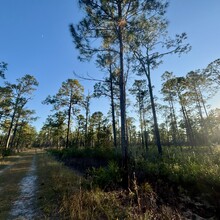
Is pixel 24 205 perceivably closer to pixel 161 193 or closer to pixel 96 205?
pixel 96 205

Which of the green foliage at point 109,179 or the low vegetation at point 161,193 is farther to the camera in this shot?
the green foliage at point 109,179

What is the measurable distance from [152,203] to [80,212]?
5.81 feet

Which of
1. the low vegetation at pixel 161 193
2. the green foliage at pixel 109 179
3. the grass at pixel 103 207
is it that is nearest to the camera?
the grass at pixel 103 207

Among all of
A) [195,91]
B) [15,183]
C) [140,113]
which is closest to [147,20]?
[15,183]

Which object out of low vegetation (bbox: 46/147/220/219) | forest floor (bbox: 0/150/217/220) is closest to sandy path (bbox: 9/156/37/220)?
forest floor (bbox: 0/150/217/220)

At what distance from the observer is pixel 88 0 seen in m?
7.06

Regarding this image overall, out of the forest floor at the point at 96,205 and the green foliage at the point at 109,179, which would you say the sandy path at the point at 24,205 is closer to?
the forest floor at the point at 96,205

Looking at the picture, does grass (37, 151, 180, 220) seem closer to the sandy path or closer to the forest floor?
the forest floor

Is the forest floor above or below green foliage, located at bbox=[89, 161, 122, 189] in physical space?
below

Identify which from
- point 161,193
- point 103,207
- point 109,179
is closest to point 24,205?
point 103,207

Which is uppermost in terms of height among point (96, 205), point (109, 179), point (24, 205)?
point (109, 179)

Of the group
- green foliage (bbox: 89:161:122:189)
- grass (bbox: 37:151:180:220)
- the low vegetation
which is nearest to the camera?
grass (bbox: 37:151:180:220)

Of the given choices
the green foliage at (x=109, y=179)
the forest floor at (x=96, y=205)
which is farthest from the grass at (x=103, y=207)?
the green foliage at (x=109, y=179)

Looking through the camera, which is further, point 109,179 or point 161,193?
point 109,179
